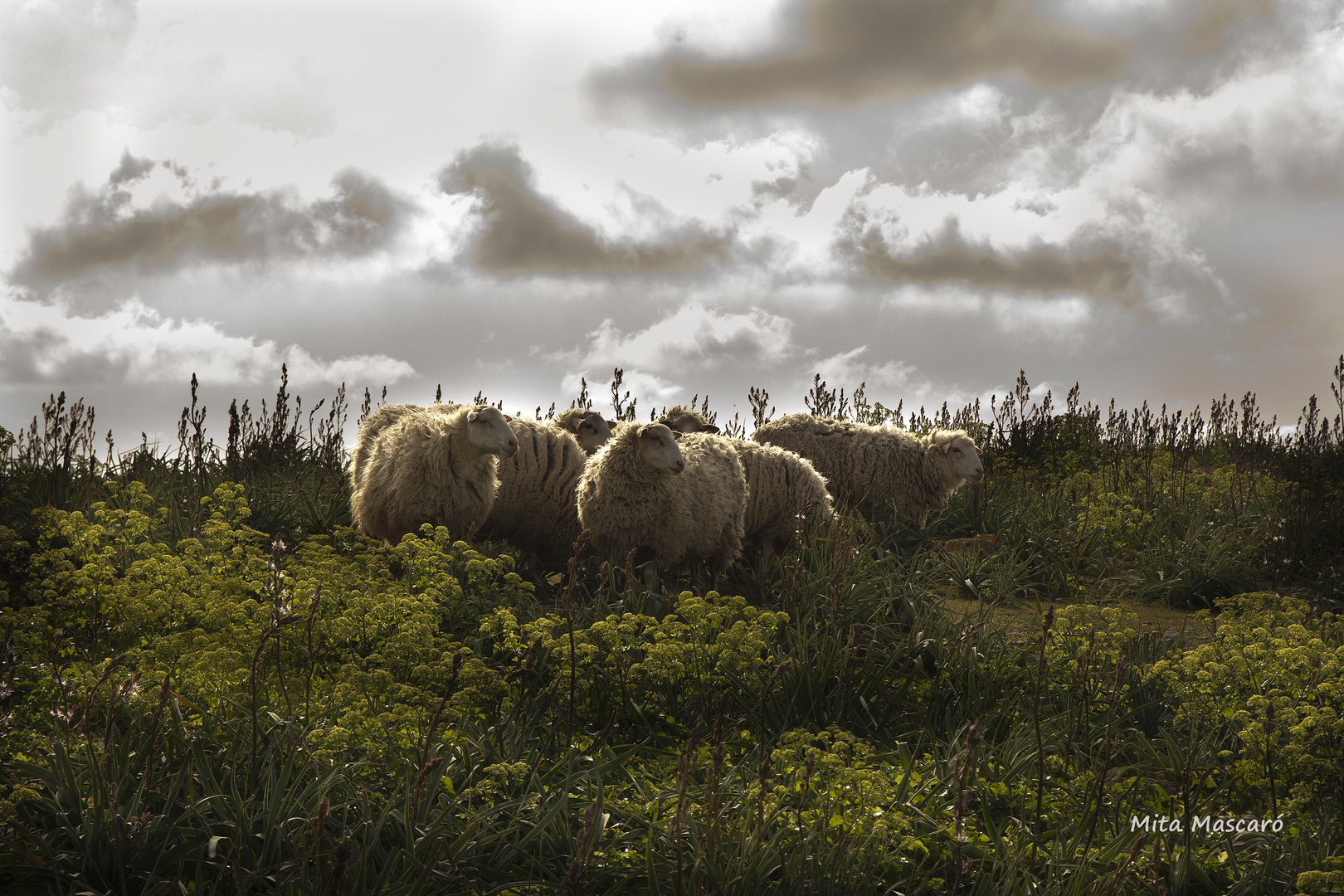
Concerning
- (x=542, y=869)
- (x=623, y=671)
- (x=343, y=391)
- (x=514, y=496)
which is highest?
(x=343, y=391)

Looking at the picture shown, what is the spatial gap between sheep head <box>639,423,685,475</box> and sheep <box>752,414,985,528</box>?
3714 millimetres

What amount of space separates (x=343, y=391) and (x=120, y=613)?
7094mm

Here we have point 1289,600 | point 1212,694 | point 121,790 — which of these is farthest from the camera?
point 1289,600

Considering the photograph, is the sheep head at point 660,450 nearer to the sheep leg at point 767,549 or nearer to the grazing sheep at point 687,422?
the sheep leg at point 767,549

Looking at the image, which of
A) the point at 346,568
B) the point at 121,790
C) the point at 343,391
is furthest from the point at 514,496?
the point at 121,790

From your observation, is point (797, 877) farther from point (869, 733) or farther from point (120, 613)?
point (120, 613)

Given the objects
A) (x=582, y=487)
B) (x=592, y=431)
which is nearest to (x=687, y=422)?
(x=592, y=431)

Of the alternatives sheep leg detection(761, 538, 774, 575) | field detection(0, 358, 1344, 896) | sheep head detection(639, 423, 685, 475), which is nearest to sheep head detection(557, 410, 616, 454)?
sheep leg detection(761, 538, 774, 575)

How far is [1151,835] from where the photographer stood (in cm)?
324

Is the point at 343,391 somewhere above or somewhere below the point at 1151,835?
above

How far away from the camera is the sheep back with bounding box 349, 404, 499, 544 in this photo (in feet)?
25.0

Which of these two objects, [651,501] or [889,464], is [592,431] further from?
[889,464]

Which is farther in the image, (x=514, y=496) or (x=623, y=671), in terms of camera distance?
(x=514, y=496)

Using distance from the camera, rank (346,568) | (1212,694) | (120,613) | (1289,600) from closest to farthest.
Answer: (1212,694) < (120,613) < (346,568) < (1289,600)
